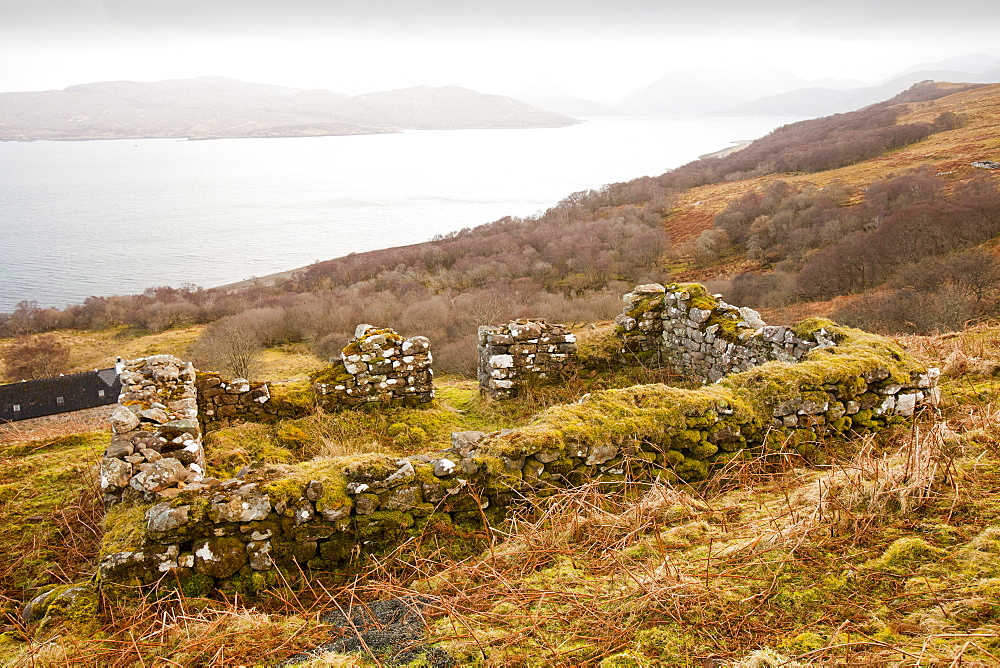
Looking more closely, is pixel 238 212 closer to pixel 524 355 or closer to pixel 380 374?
pixel 380 374

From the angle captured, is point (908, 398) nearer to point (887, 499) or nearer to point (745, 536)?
point (887, 499)

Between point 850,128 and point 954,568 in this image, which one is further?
point 850,128

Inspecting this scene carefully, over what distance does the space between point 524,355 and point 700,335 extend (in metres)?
3.49

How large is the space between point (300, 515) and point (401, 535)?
956 mm

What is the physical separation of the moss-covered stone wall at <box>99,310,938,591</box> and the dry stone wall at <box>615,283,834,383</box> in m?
1.81

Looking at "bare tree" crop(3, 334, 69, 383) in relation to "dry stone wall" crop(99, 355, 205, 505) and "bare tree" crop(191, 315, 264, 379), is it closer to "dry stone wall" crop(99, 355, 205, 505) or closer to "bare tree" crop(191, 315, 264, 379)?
"bare tree" crop(191, 315, 264, 379)

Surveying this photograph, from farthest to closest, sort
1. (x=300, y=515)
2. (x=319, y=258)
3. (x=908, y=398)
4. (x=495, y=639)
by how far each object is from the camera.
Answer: (x=319, y=258)
(x=908, y=398)
(x=300, y=515)
(x=495, y=639)

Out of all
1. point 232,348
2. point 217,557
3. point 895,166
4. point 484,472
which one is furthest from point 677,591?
point 895,166

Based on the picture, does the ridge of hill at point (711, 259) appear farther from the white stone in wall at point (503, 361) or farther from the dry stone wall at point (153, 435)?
the dry stone wall at point (153, 435)

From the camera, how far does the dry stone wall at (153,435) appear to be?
5746 mm

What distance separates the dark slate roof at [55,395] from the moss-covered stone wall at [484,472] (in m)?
35.9

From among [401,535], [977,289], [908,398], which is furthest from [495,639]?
[977,289]

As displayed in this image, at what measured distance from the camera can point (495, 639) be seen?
11.0 feet

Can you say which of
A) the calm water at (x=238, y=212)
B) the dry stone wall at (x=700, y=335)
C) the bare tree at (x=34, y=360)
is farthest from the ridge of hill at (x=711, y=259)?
the dry stone wall at (x=700, y=335)
